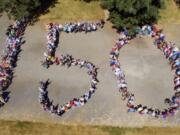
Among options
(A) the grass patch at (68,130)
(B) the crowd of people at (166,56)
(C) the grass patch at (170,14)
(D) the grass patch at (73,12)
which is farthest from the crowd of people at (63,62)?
(C) the grass patch at (170,14)

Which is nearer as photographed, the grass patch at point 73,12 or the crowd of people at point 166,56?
the crowd of people at point 166,56

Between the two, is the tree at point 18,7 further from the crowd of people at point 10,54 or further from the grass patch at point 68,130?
the grass patch at point 68,130

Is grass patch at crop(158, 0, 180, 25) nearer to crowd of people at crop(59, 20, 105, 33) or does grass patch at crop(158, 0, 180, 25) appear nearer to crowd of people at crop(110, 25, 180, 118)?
crowd of people at crop(110, 25, 180, 118)

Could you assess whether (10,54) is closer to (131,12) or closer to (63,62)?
(63,62)

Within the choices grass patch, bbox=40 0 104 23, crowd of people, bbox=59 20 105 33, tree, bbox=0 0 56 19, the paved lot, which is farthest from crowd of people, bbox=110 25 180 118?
tree, bbox=0 0 56 19

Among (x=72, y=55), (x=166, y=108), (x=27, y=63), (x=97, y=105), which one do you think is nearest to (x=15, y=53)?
(x=27, y=63)
